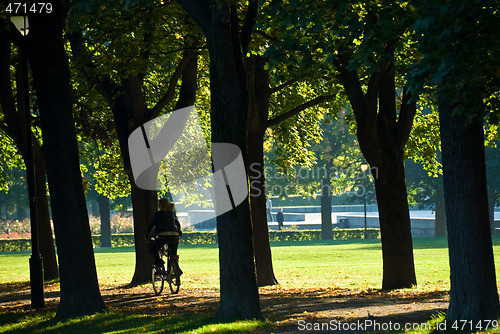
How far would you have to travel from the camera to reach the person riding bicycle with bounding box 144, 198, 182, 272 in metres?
14.1

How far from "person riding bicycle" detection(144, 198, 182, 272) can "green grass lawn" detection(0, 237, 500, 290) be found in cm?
367

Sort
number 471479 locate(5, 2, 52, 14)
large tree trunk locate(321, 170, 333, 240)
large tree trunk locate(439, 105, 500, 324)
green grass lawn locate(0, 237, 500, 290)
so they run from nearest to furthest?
large tree trunk locate(439, 105, 500, 324), number 471479 locate(5, 2, 52, 14), green grass lawn locate(0, 237, 500, 290), large tree trunk locate(321, 170, 333, 240)

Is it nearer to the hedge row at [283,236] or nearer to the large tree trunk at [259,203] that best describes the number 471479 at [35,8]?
the large tree trunk at [259,203]

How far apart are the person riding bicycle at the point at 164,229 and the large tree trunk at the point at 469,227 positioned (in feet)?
21.5

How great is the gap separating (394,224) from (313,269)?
34.4 feet

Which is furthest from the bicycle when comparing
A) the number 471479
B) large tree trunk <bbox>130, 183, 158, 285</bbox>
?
the number 471479

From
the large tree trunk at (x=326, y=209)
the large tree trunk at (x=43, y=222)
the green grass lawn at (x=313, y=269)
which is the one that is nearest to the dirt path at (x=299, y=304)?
the green grass lawn at (x=313, y=269)

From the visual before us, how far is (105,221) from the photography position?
2132 inches

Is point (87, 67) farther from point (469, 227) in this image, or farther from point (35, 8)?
point (469, 227)

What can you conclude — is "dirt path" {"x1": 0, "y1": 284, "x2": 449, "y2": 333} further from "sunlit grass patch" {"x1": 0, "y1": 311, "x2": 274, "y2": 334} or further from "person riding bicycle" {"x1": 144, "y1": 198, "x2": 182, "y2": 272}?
→ "person riding bicycle" {"x1": 144, "y1": 198, "x2": 182, "y2": 272}

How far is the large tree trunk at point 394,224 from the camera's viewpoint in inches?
585

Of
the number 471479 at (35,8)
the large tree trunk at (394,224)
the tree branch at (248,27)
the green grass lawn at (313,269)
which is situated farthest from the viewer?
the green grass lawn at (313,269)

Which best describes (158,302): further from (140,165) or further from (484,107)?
(484,107)

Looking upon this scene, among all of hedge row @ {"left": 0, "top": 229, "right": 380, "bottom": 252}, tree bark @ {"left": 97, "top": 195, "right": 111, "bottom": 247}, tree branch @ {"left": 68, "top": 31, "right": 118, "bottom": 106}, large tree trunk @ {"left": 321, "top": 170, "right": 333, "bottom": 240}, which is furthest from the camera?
tree bark @ {"left": 97, "top": 195, "right": 111, "bottom": 247}
